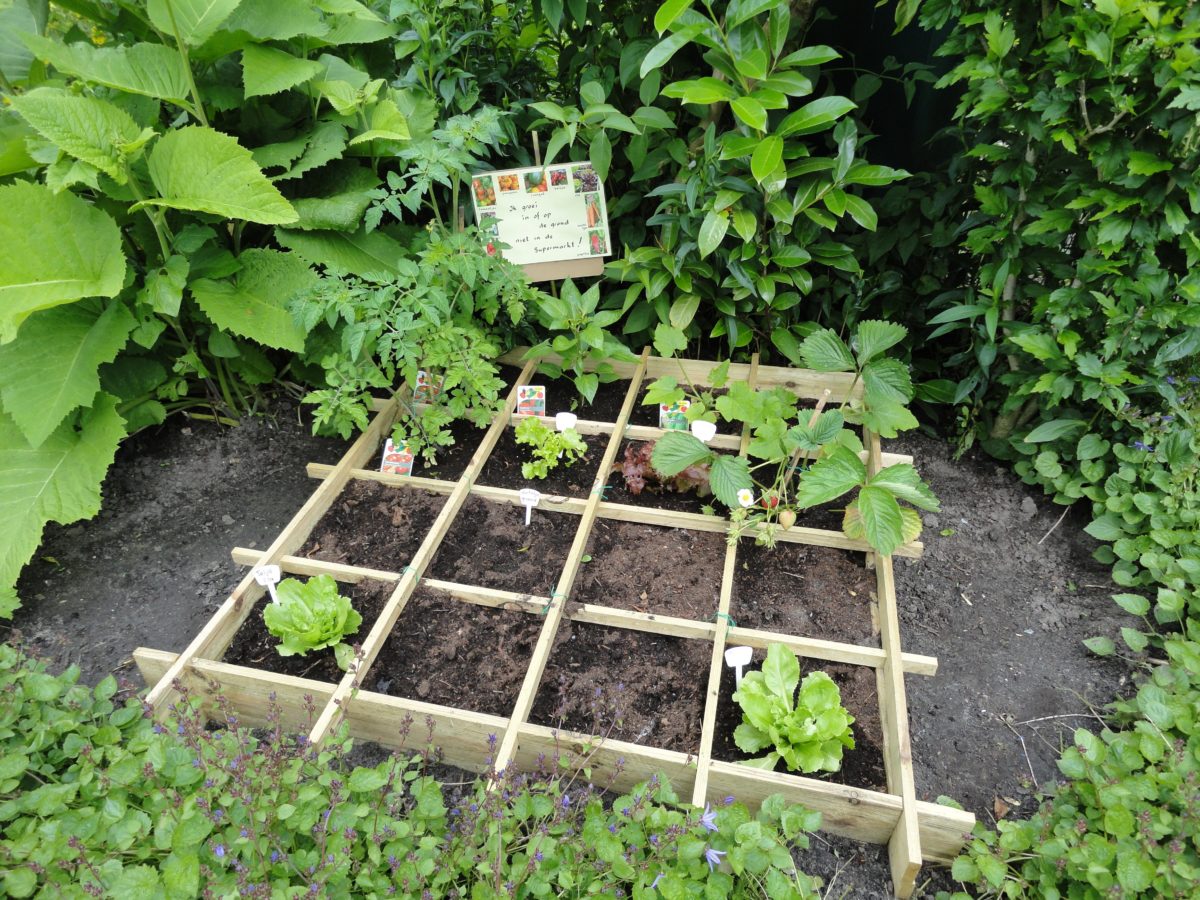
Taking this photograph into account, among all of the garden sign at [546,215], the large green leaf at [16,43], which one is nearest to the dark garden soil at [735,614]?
the garden sign at [546,215]

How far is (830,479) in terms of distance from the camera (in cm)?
194

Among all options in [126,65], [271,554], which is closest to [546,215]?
[126,65]

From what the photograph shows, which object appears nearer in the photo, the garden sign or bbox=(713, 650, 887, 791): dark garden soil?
bbox=(713, 650, 887, 791): dark garden soil

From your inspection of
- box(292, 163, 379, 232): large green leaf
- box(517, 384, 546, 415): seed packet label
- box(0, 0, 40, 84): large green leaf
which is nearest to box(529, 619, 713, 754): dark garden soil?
box(517, 384, 546, 415): seed packet label

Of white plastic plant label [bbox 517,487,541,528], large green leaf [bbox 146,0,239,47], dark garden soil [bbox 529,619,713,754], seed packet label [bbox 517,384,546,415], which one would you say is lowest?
dark garden soil [bbox 529,619,713,754]

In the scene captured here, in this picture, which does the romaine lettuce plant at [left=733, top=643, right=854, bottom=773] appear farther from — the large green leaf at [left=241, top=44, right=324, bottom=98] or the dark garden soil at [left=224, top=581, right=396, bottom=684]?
the large green leaf at [left=241, top=44, right=324, bottom=98]

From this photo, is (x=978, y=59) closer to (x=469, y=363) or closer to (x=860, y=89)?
(x=860, y=89)

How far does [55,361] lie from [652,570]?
73.0 inches

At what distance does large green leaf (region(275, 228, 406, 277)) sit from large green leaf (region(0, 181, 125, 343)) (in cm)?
50

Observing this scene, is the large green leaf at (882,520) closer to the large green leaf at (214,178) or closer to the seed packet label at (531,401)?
the seed packet label at (531,401)

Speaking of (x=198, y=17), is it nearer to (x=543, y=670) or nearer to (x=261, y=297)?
(x=261, y=297)

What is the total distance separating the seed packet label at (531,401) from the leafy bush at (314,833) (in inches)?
54.4

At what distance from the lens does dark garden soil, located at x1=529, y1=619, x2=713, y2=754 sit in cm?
179

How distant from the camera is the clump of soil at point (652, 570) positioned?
209cm
